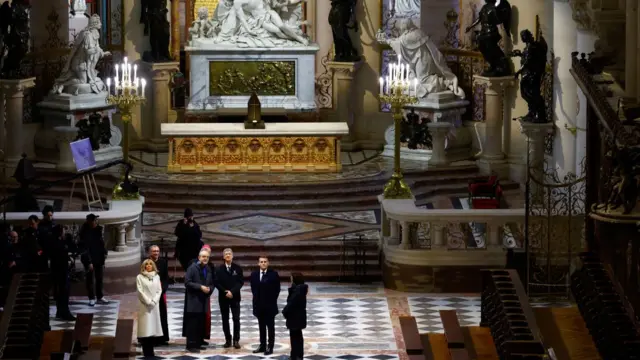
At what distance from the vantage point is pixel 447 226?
1067 inches

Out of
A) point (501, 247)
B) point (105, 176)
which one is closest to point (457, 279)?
point (501, 247)

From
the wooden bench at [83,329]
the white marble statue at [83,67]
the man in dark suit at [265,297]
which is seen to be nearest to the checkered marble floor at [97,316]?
the wooden bench at [83,329]

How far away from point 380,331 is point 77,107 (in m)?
10.3

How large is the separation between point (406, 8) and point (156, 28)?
14.8ft

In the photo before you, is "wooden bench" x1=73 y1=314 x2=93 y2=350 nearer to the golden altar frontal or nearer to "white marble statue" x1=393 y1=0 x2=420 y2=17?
the golden altar frontal

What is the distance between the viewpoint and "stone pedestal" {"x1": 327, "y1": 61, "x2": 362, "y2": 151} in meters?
35.7

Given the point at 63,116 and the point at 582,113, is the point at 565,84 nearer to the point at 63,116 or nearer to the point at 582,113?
the point at 582,113

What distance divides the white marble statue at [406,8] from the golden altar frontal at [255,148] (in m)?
3.77

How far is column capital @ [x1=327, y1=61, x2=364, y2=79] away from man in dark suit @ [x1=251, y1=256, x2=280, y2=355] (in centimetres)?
1240

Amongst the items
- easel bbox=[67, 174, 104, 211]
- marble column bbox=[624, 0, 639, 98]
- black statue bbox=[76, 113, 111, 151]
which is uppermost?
marble column bbox=[624, 0, 639, 98]

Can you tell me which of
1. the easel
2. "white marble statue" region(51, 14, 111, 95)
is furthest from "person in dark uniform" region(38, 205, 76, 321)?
"white marble statue" region(51, 14, 111, 95)

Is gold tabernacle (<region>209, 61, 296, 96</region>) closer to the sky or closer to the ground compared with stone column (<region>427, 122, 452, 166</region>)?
closer to the sky

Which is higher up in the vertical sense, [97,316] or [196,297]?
[196,297]

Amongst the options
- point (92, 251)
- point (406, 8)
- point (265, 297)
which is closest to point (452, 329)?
point (265, 297)
